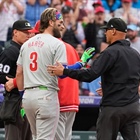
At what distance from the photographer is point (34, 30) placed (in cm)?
713

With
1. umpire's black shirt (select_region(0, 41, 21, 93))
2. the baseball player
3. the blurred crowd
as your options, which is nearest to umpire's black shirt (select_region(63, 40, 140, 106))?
the baseball player

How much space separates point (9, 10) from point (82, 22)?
5.93 feet

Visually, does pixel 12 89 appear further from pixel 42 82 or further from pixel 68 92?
pixel 42 82

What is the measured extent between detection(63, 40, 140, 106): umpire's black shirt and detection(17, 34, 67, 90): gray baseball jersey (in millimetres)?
241

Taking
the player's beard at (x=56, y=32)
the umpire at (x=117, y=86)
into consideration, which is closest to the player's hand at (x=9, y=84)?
the player's beard at (x=56, y=32)

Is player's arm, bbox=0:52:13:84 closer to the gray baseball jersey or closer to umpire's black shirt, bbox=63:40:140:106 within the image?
the gray baseball jersey

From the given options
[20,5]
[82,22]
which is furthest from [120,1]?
[20,5]

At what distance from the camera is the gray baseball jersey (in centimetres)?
615

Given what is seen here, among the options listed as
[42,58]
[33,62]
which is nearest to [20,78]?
[33,62]

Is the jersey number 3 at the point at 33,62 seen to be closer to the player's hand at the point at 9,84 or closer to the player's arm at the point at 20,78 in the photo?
the player's arm at the point at 20,78

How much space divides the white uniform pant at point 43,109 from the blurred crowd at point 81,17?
4703 mm

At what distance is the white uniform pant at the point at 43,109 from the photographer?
612 centimetres

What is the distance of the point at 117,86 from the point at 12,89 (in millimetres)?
1644

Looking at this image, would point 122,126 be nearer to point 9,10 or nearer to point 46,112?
point 46,112
